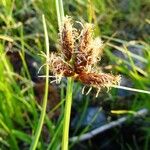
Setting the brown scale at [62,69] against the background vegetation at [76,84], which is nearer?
the brown scale at [62,69]

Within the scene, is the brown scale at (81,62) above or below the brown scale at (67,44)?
below

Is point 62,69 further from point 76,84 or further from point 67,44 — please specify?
point 76,84

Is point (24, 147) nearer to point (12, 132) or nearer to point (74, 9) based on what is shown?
point (12, 132)

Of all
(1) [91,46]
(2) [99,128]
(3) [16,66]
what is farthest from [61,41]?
(3) [16,66]

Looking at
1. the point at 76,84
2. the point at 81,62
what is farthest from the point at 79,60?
the point at 76,84

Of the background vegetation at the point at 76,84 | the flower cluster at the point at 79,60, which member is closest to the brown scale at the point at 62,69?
the flower cluster at the point at 79,60

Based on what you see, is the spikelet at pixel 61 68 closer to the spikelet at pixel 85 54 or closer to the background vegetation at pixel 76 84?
the spikelet at pixel 85 54
